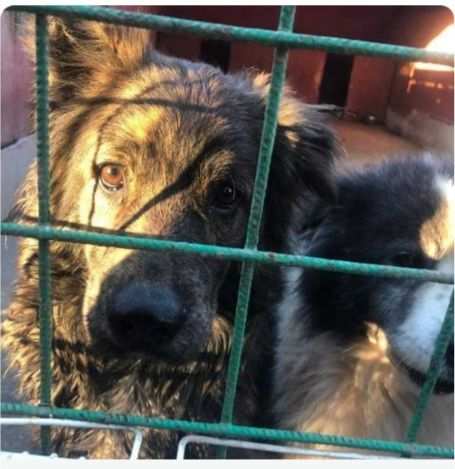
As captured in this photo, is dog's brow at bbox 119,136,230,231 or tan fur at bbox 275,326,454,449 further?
tan fur at bbox 275,326,454,449

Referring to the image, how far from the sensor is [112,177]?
1645 millimetres

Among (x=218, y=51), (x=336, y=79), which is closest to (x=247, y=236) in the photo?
(x=218, y=51)

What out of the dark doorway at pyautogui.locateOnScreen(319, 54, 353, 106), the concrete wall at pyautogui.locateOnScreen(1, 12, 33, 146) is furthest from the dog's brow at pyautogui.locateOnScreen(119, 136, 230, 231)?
the dark doorway at pyautogui.locateOnScreen(319, 54, 353, 106)

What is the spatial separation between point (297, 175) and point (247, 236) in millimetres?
1042

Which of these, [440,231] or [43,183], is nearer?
[43,183]

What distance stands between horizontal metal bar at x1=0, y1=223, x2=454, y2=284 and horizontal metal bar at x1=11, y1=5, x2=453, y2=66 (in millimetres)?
322

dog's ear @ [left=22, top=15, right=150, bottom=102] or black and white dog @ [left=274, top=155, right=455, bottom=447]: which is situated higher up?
dog's ear @ [left=22, top=15, right=150, bottom=102]

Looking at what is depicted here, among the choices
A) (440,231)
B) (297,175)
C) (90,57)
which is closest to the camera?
(440,231)

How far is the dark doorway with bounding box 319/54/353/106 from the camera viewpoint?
1321 cm

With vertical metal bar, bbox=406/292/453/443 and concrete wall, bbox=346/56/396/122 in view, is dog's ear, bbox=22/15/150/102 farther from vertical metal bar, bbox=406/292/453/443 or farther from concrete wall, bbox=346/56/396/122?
concrete wall, bbox=346/56/396/122

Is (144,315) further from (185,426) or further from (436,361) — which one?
(436,361)

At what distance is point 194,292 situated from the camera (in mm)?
1478

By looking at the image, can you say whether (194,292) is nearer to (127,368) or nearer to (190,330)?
(190,330)
